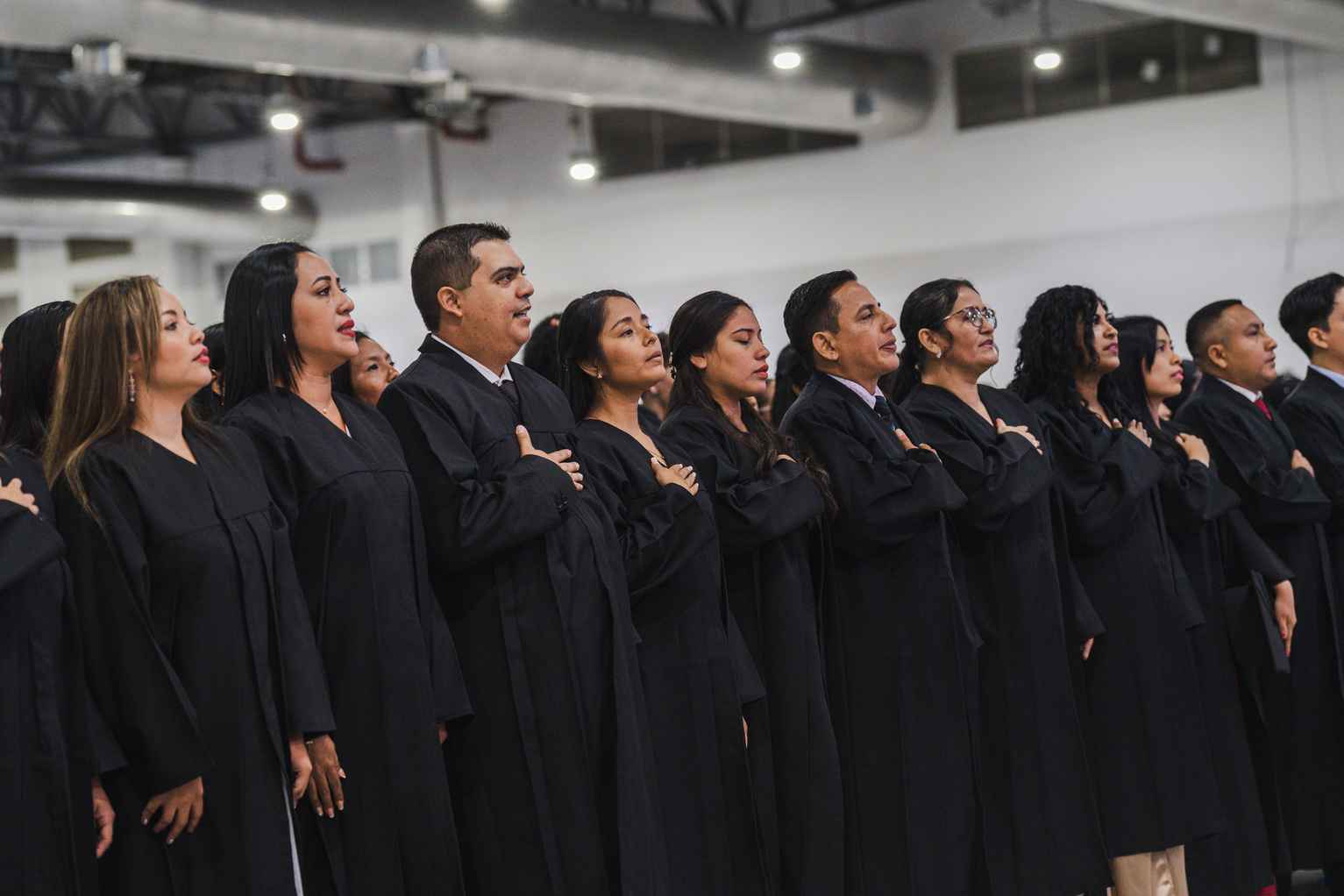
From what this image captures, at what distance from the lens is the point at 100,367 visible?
3.21 m

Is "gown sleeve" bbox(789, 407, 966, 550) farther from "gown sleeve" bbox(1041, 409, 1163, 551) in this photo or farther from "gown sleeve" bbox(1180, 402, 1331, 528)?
"gown sleeve" bbox(1180, 402, 1331, 528)

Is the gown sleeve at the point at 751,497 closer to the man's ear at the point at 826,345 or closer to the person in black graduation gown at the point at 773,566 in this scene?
the person in black graduation gown at the point at 773,566

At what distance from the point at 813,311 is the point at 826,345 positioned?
11 cm

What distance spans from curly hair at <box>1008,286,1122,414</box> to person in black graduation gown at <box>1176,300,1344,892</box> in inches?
25.6

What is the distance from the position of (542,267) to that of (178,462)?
12.2 metres

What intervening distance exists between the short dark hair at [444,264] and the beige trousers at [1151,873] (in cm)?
259

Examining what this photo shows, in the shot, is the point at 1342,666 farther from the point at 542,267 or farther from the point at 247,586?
the point at 542,267

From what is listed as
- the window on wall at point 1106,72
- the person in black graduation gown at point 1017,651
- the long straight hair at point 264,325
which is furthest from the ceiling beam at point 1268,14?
the long straight hair at point 264,325

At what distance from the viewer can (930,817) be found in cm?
433

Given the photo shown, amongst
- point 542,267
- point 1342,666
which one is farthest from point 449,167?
point 1342,666

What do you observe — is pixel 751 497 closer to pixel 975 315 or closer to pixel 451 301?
pixel 451 301

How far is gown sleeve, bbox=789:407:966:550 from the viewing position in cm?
421

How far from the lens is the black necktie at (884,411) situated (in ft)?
14.6

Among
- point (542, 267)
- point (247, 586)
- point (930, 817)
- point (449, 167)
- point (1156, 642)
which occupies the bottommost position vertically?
point (930, 817)
